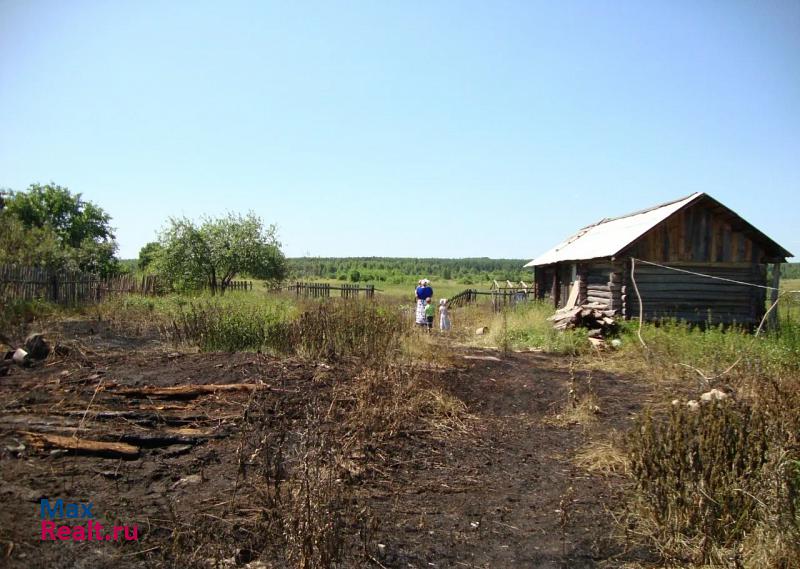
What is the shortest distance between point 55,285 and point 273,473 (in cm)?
1552

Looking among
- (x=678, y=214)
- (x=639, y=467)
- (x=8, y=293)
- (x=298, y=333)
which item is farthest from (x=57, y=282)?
(x=678, y=214)

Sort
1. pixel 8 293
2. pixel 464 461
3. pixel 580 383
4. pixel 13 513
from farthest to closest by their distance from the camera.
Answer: pixel 8 293 < pixel 580 383 < pixel 464 461 < pixel 13 513

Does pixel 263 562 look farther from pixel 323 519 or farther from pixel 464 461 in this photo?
pixel 464 461

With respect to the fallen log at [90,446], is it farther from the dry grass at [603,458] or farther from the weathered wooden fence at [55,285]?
the weathered wooden fence at [55,285]

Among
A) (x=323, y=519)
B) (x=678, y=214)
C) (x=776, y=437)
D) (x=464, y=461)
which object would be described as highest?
(x=678, y=214)

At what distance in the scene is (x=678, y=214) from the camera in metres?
12.0

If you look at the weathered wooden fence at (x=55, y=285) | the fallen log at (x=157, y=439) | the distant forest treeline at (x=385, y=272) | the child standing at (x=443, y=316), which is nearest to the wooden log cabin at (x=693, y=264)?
the child standing at (x=443, y=316)

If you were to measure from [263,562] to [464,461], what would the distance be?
225cm

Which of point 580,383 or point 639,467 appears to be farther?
point 580,383

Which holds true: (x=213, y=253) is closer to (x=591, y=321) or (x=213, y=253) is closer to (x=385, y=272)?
(x=591, y=321)

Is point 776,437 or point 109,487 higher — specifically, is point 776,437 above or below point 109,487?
above

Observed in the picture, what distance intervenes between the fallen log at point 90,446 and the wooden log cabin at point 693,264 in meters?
11.0

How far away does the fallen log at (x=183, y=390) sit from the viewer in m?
5.32

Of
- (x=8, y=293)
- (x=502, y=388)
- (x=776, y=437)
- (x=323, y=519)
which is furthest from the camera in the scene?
(x=8, y=293)
